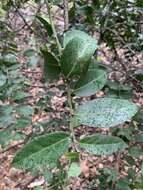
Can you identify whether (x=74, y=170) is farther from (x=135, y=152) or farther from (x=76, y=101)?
(x=76, y=101)

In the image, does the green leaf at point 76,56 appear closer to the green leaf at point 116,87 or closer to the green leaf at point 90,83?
the green leaf at point 90,83

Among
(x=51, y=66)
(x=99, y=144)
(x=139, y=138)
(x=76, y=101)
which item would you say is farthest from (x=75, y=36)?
(x=76, y=101)

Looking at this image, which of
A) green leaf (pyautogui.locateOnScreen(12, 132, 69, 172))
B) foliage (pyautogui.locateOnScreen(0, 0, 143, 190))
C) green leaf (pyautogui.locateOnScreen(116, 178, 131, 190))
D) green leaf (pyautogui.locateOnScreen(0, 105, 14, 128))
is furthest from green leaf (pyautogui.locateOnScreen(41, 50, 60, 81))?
green leaf (pyautogui.locateOnScreen(116, 178, 131, 190))

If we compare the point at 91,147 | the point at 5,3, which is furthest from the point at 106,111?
the point at 5,3

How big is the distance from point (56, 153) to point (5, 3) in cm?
89

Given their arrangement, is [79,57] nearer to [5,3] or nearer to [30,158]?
[30,158]

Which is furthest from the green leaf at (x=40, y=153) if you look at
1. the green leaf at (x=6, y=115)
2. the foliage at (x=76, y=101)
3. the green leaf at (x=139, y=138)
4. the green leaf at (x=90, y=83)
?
the green leaf at (x=139, y=138)

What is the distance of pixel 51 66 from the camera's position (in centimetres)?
60

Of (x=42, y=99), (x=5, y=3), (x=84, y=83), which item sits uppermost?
(x=5, y=3)

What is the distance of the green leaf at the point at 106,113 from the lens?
54 cm

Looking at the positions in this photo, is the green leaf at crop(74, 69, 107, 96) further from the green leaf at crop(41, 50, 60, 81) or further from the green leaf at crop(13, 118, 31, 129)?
the green leaf at crop(13, 118, 31, 129)

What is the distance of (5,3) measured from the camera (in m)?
1.31

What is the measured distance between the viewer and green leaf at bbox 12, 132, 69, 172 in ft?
1.63

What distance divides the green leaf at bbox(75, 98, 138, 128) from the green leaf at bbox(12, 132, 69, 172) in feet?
0.15
